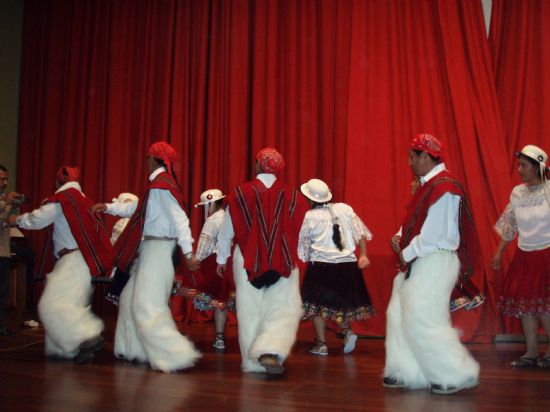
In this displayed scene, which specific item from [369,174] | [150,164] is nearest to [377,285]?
[369,174]

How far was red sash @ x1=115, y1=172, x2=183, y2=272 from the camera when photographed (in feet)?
12.6

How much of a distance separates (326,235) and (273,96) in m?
2.20

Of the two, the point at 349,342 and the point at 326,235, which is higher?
the point at 326,235

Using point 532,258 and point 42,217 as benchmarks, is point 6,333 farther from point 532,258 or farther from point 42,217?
point 532,258

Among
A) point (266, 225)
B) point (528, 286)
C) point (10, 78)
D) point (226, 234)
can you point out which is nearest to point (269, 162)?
point (266, 225)

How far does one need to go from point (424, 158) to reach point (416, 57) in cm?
308

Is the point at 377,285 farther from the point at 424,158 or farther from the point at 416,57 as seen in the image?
the point at 424,158

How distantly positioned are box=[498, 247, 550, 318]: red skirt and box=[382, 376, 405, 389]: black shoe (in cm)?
144

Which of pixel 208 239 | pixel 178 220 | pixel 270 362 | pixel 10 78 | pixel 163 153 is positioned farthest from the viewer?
pixel 10 78

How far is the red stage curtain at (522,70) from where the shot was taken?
5.79 m

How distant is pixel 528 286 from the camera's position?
4312 millimetres

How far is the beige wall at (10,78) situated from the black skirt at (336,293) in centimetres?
472

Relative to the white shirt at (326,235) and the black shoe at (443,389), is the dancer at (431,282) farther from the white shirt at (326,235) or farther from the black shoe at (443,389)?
A: the white shirt at (326,235)

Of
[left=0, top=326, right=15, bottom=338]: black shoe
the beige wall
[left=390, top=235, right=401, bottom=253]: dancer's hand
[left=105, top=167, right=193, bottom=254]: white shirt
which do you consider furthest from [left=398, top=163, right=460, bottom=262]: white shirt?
the beige wall
